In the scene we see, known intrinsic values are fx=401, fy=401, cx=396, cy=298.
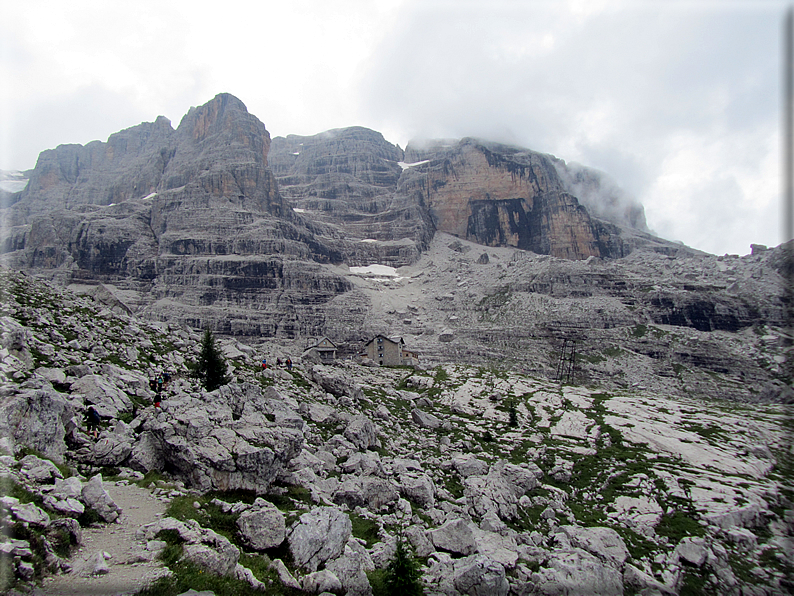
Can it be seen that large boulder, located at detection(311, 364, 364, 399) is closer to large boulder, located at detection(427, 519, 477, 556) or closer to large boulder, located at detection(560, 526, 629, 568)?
large boulder, located at detection(427, 519, 477, 556)

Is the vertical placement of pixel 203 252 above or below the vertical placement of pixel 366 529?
above

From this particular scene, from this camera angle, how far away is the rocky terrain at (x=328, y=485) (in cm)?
1120

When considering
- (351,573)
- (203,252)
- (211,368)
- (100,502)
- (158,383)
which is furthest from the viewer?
(203,252)

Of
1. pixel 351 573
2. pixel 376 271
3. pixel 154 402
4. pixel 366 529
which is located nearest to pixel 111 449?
pixel 154 402

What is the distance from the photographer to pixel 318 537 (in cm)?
1313

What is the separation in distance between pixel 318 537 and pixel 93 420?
1052 cm

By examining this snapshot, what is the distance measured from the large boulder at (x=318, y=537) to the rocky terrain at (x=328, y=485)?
0.20ft

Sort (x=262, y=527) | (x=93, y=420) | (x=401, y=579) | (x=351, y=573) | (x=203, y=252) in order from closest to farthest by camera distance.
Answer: (x=401, y=579)
(x=351, y=573)
(x=262, y=527)
(x=93, y=420)
(x=203, y=252)

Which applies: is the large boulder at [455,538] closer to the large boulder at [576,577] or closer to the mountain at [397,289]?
the large boulder at [576,577]

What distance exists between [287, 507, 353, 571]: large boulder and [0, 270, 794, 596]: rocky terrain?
62 millimetres

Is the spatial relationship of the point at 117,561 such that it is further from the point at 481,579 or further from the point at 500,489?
the point at 500,489

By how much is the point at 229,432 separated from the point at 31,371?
929cm

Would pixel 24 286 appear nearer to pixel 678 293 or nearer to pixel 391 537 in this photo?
pixel 391 537

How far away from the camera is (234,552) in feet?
35.9
